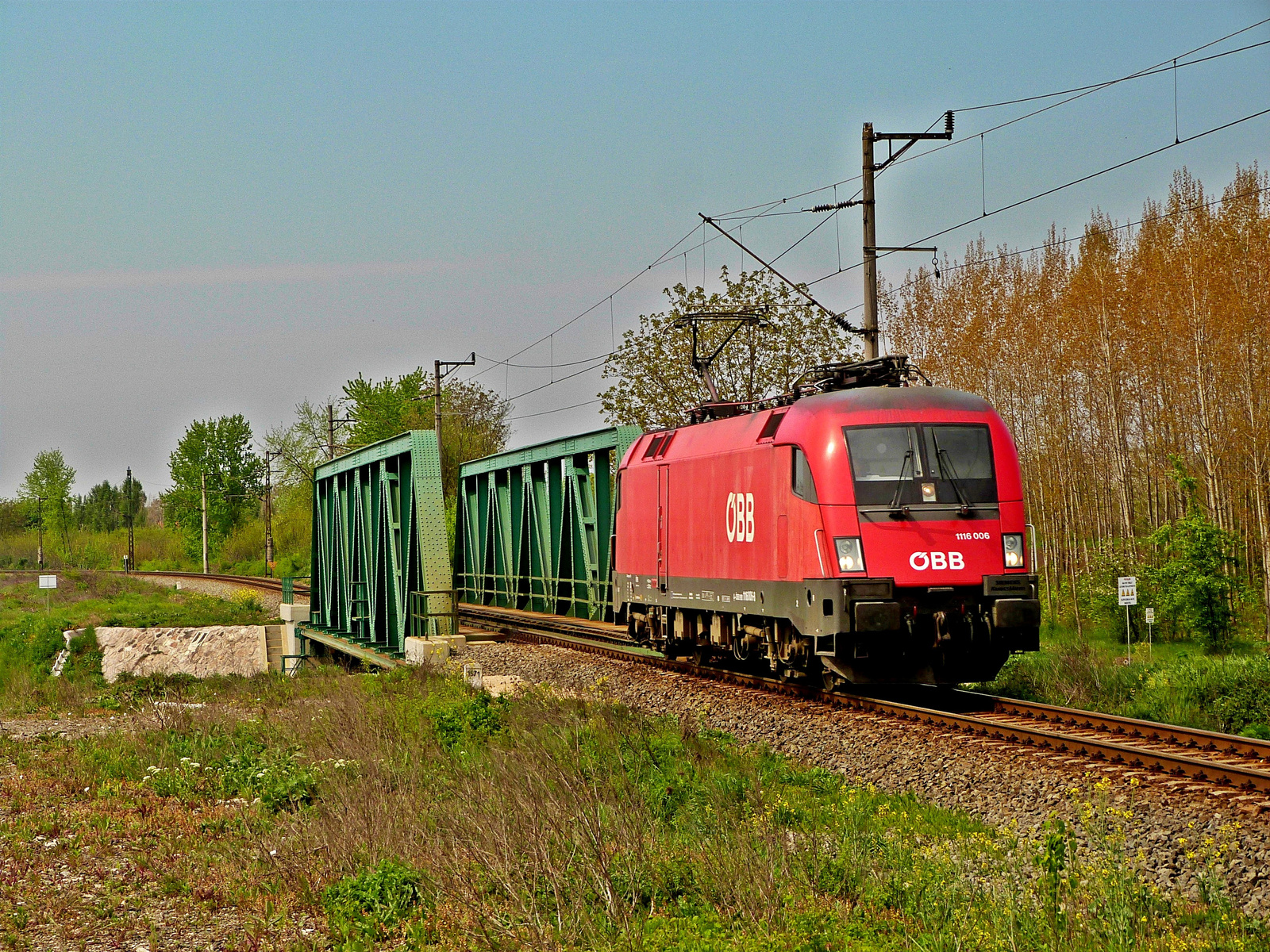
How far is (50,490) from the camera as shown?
114m

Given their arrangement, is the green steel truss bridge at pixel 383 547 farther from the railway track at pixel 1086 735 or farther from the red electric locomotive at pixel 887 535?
the red electric locomotive at pixel 887 535

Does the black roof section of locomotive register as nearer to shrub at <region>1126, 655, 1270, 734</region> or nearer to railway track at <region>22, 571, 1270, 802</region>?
railway track at <region>22, 571, 1270, 802</region>

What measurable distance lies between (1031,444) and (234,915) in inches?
1521

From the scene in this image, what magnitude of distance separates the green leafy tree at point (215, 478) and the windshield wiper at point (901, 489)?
299 feet

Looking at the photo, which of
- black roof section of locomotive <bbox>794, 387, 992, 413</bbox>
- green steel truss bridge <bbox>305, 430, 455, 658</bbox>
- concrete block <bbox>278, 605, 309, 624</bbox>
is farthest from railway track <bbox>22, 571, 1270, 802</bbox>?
concrete block <bbox>278, 605, 309, 624</bbox>

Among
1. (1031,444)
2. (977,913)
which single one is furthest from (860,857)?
(1031,444)

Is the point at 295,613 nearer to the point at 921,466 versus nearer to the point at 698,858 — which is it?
the point at 921,466

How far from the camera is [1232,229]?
3278 cm

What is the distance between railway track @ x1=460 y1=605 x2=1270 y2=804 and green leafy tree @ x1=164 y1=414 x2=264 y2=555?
8995 cm

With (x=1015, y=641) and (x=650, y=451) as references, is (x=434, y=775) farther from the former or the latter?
(x=650, y=451)

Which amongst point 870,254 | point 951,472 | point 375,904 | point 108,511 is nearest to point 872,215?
point 870,254

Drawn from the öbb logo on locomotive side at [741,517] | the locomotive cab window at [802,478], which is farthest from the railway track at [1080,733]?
Answer: the locomotive cab window at [802,478]

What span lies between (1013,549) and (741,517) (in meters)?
3.64

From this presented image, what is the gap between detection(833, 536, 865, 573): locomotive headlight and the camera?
12742mm
